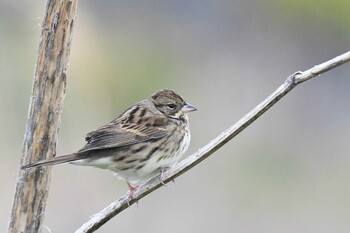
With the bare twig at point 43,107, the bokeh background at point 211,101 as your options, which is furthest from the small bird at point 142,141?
the bokeh background at point 211,101

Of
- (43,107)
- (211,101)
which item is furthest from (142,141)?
(211,101)

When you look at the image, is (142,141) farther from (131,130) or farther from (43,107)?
(43,107)

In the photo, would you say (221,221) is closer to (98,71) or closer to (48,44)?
(98,71)

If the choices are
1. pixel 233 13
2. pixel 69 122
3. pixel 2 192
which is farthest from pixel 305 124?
pixel 2 192

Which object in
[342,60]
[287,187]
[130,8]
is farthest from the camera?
[130,8]

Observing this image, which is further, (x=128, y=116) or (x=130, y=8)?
(x=130, y=8)

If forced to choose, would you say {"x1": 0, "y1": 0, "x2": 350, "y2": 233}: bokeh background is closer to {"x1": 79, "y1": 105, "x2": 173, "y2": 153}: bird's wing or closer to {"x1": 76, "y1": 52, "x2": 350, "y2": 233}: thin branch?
{"x1": 79, "y1": 105, "x2": 173, "y2": 153}: bird's wing

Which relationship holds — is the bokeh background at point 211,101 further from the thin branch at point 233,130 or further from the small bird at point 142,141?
the thin branch at point 233,130
